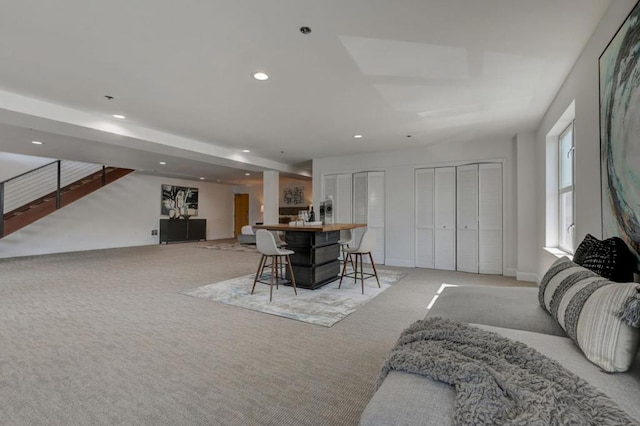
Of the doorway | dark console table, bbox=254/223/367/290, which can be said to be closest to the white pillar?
dark console table, bbox=254/223/367/290

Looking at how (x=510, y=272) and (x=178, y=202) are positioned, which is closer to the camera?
(x=510, y=272)

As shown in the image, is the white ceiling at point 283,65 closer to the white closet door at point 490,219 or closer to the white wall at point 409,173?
the white wall at point 409,173

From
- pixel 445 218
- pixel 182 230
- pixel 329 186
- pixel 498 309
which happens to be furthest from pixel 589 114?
pixel 182 230

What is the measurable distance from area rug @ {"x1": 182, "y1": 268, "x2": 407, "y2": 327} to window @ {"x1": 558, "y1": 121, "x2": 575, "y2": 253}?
7.47ft

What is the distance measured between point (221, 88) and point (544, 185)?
4270 mm

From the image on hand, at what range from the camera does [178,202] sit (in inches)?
429

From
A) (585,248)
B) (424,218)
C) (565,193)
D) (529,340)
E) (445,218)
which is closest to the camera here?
(529,340)

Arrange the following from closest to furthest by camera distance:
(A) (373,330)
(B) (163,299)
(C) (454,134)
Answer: (A) (373,330) < (B) (163,299) < (C) (454,134)

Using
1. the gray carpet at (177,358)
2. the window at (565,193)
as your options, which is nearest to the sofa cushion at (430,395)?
the gray carpet at (177,358)

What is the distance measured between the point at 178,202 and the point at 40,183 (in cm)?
384

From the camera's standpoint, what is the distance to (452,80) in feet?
9.74

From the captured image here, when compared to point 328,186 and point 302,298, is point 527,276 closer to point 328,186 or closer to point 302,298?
point 302,298

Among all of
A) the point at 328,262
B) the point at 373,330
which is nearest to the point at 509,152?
the point at 328,262

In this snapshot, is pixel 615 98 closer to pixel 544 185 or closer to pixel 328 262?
pixel 544 185
